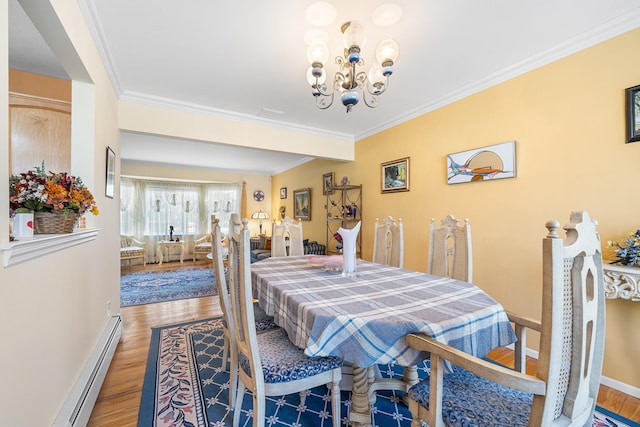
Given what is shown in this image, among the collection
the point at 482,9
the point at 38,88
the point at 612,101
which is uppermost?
the point at 482,9

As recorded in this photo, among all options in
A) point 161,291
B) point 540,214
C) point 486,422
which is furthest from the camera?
point 161,291

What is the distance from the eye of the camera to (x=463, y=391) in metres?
1.06

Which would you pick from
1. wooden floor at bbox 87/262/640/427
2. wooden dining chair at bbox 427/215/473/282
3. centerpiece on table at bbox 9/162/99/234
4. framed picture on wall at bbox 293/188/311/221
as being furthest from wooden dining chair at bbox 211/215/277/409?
framed picture on wall at bbox 293/188/311/221

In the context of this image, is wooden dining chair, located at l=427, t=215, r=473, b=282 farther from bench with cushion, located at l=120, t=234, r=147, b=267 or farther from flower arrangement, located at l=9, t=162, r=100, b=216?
bench with cushion, located at l=120, t=234, r=147, b=267

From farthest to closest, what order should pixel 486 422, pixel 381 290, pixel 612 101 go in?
pixel 612 101, pixel 381 290, pixel 486 422

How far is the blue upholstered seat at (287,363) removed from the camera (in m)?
1.20

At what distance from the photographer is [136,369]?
6.72ft

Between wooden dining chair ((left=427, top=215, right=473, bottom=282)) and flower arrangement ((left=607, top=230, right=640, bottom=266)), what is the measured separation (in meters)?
0.79

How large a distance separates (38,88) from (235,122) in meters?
1.71

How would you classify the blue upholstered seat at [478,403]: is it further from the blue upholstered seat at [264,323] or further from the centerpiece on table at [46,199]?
the centerpiece on table at [46,199]

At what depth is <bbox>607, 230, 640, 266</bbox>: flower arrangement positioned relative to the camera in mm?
1559

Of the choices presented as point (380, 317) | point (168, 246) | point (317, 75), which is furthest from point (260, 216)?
point (380, 317)

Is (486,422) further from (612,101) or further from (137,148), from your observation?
(137,148)

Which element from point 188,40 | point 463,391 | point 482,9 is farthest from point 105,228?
point 482,9
